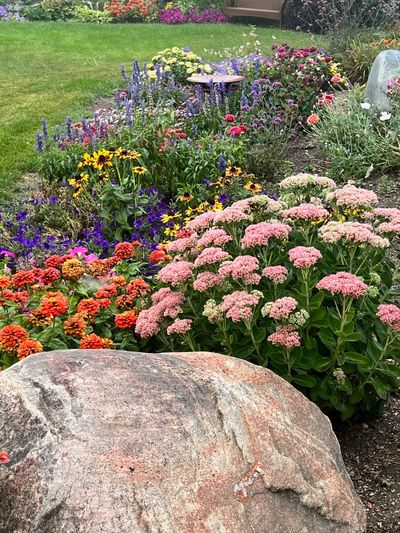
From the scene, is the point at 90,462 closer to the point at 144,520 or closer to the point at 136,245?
the point at 144,520

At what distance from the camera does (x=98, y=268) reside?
3.93 metres

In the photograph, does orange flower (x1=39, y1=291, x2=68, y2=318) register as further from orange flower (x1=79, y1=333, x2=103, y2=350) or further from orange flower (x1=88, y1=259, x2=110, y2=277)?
orange flower (x1=88, y1=259, x2=110, y2=277)

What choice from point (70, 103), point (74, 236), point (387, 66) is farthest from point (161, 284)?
point (70, 103)

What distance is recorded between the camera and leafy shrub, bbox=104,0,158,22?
19147mm

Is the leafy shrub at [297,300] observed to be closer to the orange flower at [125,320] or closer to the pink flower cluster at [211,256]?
the pink flower cluster at [211,256]

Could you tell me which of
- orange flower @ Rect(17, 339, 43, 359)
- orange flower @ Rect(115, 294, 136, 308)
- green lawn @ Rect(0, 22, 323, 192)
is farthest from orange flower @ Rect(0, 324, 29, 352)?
green lawn @ Rect(0, 22, 323, 192)

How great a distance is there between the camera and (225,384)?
2469mm

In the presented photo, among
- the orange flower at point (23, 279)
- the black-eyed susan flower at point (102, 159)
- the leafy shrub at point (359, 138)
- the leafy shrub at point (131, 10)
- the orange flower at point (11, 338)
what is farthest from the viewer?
the leafy shrub at point (131, 10)

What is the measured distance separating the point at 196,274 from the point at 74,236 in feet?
8.36

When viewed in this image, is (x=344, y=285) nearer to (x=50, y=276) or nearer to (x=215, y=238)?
(x=215, y=238)

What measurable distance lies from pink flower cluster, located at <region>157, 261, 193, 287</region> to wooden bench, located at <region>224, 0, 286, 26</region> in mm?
16651

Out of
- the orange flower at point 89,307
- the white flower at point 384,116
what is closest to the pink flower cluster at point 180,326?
the orange flower at point 89,307

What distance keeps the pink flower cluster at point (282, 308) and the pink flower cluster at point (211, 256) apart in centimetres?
34

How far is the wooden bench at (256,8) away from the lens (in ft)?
61.0
